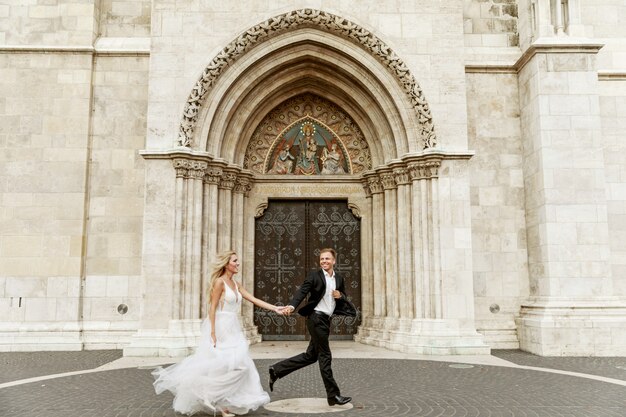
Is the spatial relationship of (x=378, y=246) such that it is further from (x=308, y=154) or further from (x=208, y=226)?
(x=208, y=226)

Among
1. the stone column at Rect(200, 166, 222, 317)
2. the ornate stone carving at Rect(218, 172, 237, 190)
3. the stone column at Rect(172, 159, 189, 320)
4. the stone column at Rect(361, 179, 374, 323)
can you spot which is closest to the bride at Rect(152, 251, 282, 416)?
the stone column at Rect(172, 159, 189, 320)

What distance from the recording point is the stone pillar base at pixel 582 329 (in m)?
11.3

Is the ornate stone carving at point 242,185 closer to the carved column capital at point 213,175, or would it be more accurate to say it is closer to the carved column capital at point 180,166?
the carved column capital at point 213,175

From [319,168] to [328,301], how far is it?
8026 millimetres

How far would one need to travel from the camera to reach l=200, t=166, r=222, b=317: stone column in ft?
39.9

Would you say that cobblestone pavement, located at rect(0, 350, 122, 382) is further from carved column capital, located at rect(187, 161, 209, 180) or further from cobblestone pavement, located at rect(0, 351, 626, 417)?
carved column capital, located at rect(187, 161, 209, 180)

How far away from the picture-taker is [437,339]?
37.3 ft

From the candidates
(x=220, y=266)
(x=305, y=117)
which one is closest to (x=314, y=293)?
(x=220, y=266)

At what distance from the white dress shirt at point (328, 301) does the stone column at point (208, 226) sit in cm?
593

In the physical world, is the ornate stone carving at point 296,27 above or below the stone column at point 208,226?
above

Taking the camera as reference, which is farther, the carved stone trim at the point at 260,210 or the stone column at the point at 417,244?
the carved stone trim at the point at 260,210

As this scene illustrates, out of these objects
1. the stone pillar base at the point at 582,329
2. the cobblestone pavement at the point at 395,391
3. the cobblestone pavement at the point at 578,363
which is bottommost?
the cobblestone pavement at the point at 578,363

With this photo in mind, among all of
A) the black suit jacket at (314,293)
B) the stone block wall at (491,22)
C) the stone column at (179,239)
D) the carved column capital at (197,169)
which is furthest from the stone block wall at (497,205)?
the black suit jacket at (314,293)

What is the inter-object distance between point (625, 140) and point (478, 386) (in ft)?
29.5
